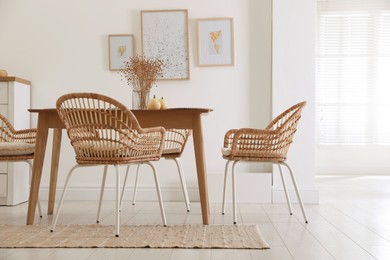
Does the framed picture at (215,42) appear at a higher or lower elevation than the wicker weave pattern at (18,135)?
higher

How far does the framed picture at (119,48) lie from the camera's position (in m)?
4.64

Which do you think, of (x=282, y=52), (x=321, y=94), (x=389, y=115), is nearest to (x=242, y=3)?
(x=282, y=52)

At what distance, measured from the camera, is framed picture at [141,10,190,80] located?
4598 millimetres

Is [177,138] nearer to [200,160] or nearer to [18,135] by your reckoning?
[200,160]

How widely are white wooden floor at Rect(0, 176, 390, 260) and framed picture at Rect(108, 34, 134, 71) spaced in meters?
1.20

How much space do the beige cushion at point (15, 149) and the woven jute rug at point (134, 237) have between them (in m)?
0.51

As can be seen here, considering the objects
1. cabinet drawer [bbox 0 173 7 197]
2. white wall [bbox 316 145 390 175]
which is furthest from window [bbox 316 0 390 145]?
cabinet drawer [bbox 0 173 7 197]

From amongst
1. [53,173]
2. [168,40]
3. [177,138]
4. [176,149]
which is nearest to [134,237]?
[176,149]

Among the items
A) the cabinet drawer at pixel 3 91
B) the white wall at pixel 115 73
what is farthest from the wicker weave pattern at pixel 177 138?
the cabinet drawer at pixel 3 91

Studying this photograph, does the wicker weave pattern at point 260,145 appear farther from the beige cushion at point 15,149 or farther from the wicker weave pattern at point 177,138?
the beige cushion at point 15,149

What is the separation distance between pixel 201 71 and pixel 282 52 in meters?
0.69

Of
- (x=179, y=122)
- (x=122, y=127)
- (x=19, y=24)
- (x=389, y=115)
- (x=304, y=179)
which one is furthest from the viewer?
(x=389, y=115)

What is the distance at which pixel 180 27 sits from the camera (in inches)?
181

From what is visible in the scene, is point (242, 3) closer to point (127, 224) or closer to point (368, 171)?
point (127, 224)
